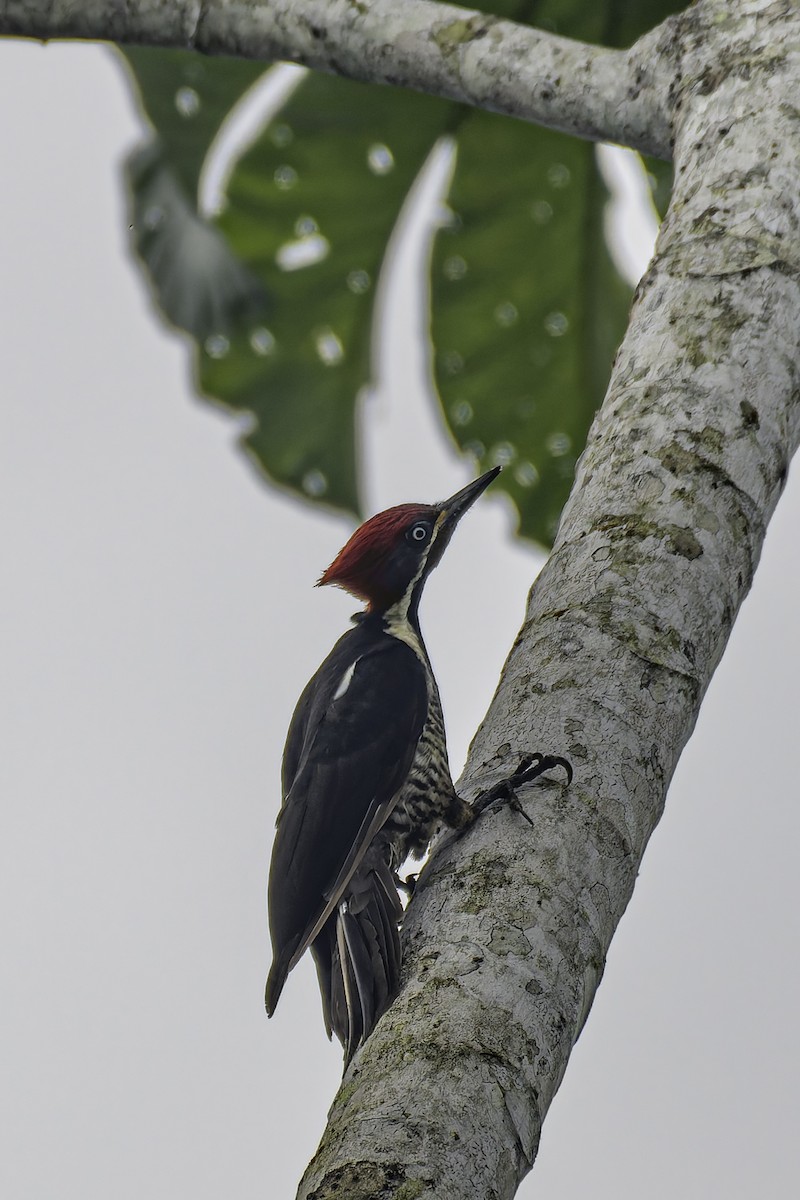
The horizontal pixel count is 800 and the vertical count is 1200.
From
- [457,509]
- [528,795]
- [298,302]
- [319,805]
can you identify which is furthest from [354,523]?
[528,795]

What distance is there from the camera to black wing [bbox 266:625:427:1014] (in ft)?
7.11

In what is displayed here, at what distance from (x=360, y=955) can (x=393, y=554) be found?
1240 millimetres

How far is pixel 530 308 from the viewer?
15.7 ft

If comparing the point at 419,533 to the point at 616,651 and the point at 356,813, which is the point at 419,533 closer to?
the point at 356,813

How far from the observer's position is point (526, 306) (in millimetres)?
4773

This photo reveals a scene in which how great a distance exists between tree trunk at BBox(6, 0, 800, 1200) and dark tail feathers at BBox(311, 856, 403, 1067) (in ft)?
0.83

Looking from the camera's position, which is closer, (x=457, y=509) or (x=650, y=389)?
(x=650, y=389)

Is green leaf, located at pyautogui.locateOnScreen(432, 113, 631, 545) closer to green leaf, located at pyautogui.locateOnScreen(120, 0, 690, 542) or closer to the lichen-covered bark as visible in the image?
green leaf, located at pyautogui.locateOnScreen(120, 0, 690, 542)

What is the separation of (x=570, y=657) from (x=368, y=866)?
2.56 ft

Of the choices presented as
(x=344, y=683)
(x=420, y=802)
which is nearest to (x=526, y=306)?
(x=344, y=683)

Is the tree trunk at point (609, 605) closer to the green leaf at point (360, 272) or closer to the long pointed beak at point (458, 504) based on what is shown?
the long pointed beak at point (458, 504)

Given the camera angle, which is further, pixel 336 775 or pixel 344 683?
pixel 344 683

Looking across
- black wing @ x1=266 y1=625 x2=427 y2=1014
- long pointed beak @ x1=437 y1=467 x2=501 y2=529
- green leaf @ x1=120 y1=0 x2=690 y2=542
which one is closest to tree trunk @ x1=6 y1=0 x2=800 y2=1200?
black wing @ x1=266 y1=625 x2=427 y2=1014

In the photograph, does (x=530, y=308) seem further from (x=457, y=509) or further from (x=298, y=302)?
(x=457, y=509)
